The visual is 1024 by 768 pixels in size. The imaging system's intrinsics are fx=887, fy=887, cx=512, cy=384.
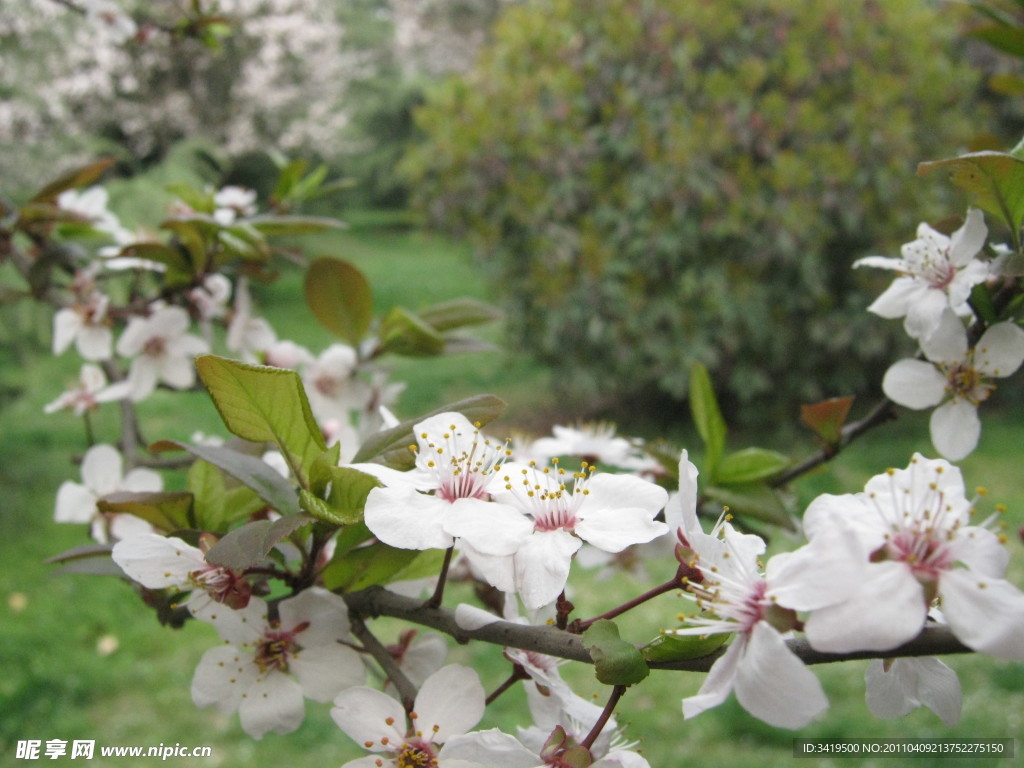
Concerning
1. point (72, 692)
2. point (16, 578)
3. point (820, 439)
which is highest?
point (820, 439)

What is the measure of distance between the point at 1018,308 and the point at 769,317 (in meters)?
3.74

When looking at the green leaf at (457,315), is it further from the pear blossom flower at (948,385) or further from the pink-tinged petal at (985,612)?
the pink-tinged petal at (985,612)

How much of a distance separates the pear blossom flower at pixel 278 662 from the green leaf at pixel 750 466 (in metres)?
0.50

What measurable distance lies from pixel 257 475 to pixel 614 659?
0.31m

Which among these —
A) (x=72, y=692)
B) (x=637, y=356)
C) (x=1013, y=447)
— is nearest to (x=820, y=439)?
(x=72, y=692)

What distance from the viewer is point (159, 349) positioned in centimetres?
117

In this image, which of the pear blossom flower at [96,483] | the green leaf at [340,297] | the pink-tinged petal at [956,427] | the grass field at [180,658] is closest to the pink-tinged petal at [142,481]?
the pear blossom flower at [96,483]

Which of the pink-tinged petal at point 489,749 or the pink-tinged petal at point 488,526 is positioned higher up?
the pink-tinged petal at point 488,526

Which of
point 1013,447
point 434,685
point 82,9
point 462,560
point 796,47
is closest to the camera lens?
point 434,685

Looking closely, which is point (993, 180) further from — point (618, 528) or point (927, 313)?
point (618, 528)

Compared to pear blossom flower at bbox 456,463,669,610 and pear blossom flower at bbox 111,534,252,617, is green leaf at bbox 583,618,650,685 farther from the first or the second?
pear blossom flower at bbox 111,534,252,617

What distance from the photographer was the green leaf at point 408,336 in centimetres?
112

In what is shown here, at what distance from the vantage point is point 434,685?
0.61m

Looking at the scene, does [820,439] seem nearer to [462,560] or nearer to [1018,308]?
[1018,308]
